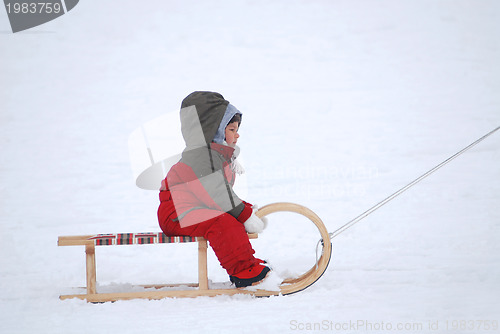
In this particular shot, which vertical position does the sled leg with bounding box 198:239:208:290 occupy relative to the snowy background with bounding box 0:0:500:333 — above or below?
above

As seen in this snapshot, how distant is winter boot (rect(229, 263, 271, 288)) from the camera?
7.78 feet

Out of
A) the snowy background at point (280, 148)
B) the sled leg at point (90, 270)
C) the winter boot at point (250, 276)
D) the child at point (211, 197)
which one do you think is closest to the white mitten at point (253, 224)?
the child at point (211, 197)

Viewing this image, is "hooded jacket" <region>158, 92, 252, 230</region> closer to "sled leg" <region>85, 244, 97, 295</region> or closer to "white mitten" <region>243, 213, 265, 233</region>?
"white mitten" <region>243, 213, 265, 233</region>

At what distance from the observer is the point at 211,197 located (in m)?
2.40

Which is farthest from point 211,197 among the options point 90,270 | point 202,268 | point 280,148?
point 280,148

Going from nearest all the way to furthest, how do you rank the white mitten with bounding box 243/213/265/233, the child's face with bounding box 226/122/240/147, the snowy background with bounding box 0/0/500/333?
1. the snowy background with bounding box 0/0/500/333
2. the white mitten with bounding box 243/213/265/233
3. the child's face with bounding box 226/122/240/147

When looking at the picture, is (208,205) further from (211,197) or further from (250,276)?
(250,276)

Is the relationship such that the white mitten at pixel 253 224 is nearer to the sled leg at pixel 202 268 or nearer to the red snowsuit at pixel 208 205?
the red snowsuit at pixel 208 205

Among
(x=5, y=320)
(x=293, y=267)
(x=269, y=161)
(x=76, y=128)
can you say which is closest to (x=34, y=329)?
(x=5, y=320)

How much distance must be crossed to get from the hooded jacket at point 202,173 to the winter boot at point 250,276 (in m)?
0.22

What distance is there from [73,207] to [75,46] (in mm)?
4404

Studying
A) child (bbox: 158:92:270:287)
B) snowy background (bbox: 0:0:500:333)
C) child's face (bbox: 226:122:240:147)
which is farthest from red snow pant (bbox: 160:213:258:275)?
child's face (bbox: 226:122:240:147)

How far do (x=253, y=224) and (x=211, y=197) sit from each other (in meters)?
0.22

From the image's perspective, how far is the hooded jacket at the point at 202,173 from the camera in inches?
94.3
